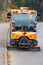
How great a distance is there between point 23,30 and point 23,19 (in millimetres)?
821

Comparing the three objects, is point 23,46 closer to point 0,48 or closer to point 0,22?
point 0,48

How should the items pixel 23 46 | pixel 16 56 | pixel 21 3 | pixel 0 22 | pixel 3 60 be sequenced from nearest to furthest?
pixel 3 60, pixel 16 56, pixel 23 46, pixel 0 22, pixel 21 3

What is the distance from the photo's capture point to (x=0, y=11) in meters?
40.2

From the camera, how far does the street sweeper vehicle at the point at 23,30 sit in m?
19.8

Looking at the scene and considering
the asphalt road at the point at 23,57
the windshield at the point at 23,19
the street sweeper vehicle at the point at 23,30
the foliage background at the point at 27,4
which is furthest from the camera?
the foliage background at the point at 27,4

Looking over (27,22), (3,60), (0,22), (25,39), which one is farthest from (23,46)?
(0,22)

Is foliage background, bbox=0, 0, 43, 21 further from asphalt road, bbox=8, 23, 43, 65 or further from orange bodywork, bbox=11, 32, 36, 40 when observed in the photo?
asphalt road, bbox=8, 23, 43, 65

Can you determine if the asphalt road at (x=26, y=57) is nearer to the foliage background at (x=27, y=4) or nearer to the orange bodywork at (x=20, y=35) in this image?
the orange bodywork at (x=20, y=35)

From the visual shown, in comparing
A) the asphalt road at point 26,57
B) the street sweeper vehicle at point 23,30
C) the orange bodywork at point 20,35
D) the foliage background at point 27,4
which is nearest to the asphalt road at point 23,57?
the asphalt road at point 26,57

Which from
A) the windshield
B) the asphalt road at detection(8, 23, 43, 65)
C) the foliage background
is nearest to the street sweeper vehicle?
the windshield

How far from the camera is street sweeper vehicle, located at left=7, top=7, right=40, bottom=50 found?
64.8 ft

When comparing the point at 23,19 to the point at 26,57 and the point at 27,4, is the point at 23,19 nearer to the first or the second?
the point at 26,57

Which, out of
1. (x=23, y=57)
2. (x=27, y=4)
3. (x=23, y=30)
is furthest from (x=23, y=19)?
(x=27, y=4)

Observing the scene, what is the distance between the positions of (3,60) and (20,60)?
3.44 ft
